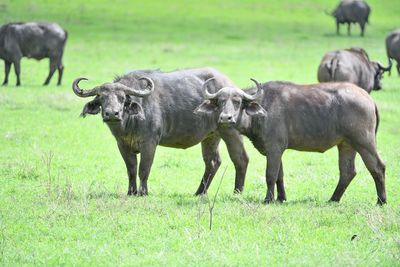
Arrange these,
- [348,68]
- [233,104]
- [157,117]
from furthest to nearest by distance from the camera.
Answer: [348,68] → [157,117] → [233,104]

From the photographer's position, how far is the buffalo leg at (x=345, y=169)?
36.8ft

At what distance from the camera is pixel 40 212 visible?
9.70m

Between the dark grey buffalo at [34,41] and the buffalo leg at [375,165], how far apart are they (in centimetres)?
1662

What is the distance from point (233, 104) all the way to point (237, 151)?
1.71m

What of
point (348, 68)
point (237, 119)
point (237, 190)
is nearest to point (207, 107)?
point (237, 119)

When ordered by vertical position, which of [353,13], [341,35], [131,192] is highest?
[131,192]

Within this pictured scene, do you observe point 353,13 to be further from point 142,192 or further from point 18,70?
point 142,192

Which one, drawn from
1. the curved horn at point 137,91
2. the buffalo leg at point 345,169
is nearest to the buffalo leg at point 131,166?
the curved horn at point 137,91

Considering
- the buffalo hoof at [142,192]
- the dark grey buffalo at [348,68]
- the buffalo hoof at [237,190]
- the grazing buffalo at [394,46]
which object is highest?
the buffalo hoof at [142,192]

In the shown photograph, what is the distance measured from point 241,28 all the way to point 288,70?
1529 cm

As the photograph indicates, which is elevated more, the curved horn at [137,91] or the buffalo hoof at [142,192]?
the curved horn at [137,91]

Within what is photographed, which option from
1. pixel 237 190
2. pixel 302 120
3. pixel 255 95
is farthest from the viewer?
pixel 237 190

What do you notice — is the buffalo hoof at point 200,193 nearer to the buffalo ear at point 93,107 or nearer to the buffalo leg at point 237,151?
the buffalo leg at point 237,151

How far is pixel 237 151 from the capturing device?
12156mm
